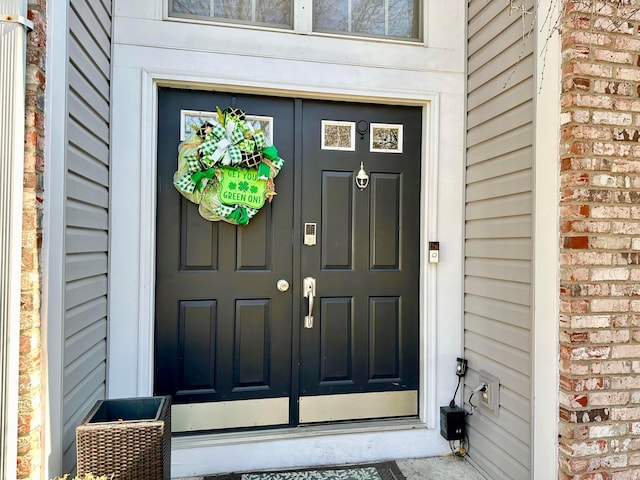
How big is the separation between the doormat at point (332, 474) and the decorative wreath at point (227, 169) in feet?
4.48

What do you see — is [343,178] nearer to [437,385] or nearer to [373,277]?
[373,277]

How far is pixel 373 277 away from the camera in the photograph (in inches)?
99.3

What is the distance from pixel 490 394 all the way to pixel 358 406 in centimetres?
75

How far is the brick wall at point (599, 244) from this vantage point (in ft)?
5.59

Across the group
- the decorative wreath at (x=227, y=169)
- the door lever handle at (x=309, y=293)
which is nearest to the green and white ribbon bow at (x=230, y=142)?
the decorative wreath at (x=227, y=169)

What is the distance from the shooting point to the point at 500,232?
2.19 m

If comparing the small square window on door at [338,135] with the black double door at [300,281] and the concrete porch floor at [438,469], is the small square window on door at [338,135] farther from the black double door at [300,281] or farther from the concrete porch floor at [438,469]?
the concrete porch floor at [438,469]

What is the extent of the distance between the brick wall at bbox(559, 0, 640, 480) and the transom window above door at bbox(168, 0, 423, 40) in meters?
1.06

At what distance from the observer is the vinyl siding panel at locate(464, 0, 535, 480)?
6.59 ft

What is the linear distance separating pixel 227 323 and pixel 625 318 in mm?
1908

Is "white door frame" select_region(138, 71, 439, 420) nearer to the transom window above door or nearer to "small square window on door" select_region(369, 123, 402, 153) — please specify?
"small square window on door" select_region(369, 123, 402, 153)

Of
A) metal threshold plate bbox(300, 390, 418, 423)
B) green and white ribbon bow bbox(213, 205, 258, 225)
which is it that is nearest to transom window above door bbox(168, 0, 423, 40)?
green and white ribbon bow bbox(213, 205, 258, 225)

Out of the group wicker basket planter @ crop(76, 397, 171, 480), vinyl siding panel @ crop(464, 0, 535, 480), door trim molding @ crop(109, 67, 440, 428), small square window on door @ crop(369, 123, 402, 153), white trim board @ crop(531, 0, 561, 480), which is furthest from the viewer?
small square window on door @ crop(369, 123, 402, 153)

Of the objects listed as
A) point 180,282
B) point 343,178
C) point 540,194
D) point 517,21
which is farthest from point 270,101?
point 540,194
